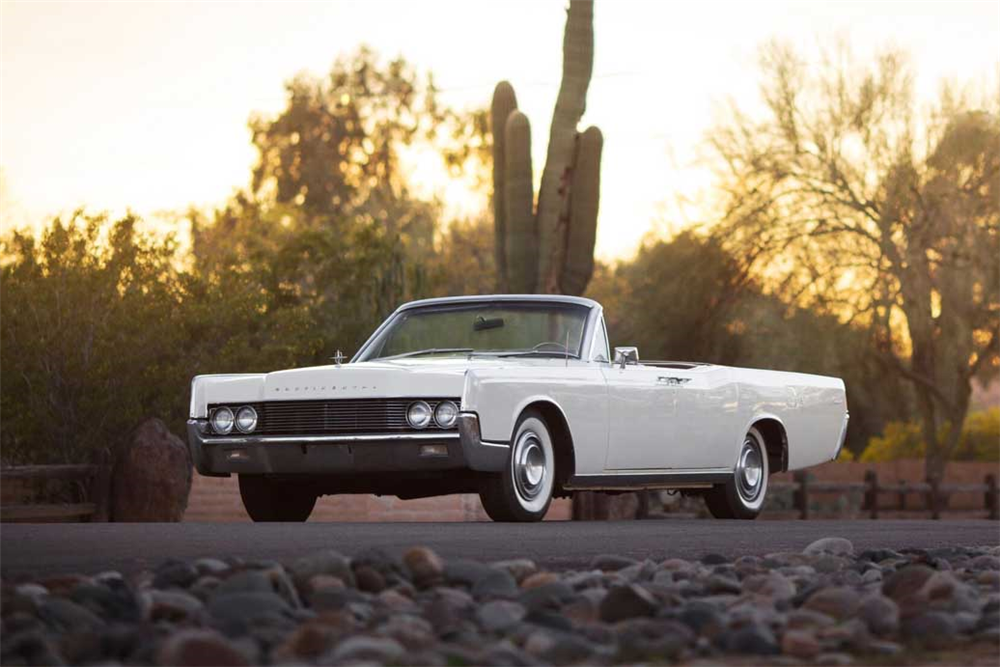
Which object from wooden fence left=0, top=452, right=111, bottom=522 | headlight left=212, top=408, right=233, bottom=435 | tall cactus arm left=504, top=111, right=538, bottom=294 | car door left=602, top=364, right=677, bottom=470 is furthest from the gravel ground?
tall cactus arm left=504, top=111, right=538, bottom=294

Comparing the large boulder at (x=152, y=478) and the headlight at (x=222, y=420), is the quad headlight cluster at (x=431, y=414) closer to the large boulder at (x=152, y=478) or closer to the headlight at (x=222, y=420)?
the headlight at (x=222, y=420)

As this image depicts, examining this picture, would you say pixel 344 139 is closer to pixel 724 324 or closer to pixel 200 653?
pixel 724 324

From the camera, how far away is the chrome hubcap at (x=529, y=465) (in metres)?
10.4

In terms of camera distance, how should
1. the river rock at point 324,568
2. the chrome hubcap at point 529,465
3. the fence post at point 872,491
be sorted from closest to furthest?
the river rock at point 324,568 < the chrome hubcap at point 529,465 < the fence post at point 872,491

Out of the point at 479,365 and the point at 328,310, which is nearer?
the point at 479,365

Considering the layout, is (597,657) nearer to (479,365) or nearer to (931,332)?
(479,365)

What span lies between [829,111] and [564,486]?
2258 cm

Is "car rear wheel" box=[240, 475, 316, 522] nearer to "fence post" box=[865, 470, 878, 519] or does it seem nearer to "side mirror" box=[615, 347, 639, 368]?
"side mirror" box=[615, 347, 639, 368]

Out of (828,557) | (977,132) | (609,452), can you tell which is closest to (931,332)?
(977,132)

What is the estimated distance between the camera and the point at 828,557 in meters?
7.68

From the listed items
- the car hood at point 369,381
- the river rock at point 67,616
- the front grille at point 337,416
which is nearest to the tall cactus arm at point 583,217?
the car hood at point 369,381

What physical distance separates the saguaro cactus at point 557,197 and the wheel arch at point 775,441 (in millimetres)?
10520

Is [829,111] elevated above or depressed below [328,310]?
above

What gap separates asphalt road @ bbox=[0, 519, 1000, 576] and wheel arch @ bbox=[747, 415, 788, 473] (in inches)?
78.5
